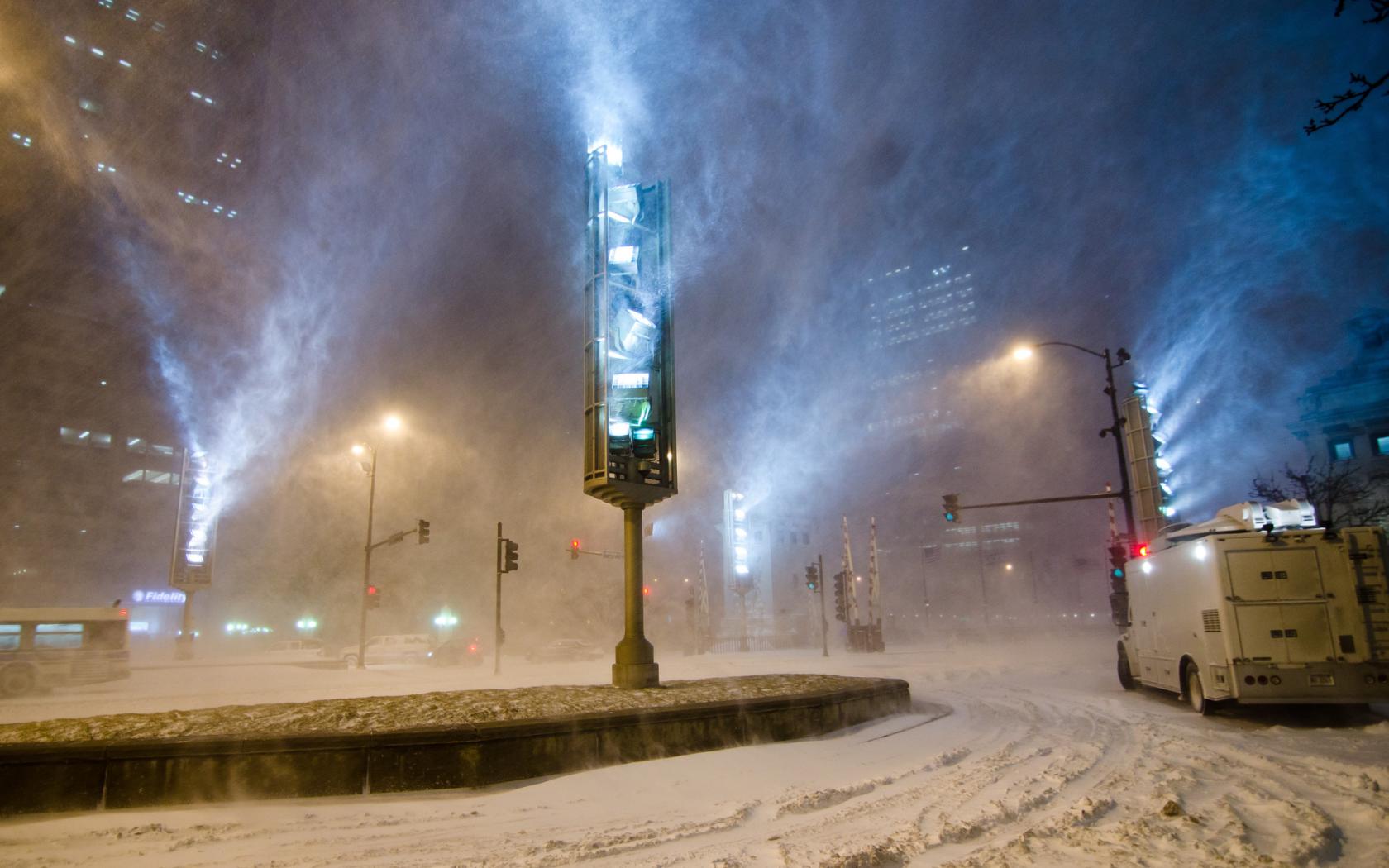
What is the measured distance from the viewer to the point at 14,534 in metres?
55.0

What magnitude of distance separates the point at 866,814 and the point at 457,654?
30122 mm

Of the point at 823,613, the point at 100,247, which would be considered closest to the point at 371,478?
the point at 823,613

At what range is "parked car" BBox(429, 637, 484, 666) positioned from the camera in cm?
3192

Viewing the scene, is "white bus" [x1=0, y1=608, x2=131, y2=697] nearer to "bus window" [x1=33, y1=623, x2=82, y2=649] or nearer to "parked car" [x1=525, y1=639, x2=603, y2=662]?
"bus window" [x1=33, y1=623, x2=82, y2=649]

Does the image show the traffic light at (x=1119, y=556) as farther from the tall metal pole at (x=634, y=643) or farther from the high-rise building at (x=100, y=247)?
the high-rise building at (x=100, y=247)

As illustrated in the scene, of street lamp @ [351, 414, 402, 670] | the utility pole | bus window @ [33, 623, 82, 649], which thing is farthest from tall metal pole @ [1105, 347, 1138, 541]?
bus window @ [33, 623, 82, 649]

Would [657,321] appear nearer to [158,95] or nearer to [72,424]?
[72,424]

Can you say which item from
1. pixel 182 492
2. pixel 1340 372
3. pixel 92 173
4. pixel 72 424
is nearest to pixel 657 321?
pixel 182 492

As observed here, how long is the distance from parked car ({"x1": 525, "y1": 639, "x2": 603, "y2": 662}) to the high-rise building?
44096 mm

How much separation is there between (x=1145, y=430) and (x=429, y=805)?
2340 centimetres

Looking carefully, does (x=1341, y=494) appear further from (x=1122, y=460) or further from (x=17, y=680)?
(x=17, y=680)

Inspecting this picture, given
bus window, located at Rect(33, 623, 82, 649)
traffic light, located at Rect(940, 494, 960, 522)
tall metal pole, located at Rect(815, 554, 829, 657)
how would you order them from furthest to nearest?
1. tall metal pole, located at Rect(815, 554, 829, 657)
2. traffic light, located at Rect(940, 494, 960, 522)
3. bus window, located at Rect(33, 623, 82, 649)

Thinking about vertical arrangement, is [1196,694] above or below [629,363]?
below

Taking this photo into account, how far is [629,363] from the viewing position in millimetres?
13125
